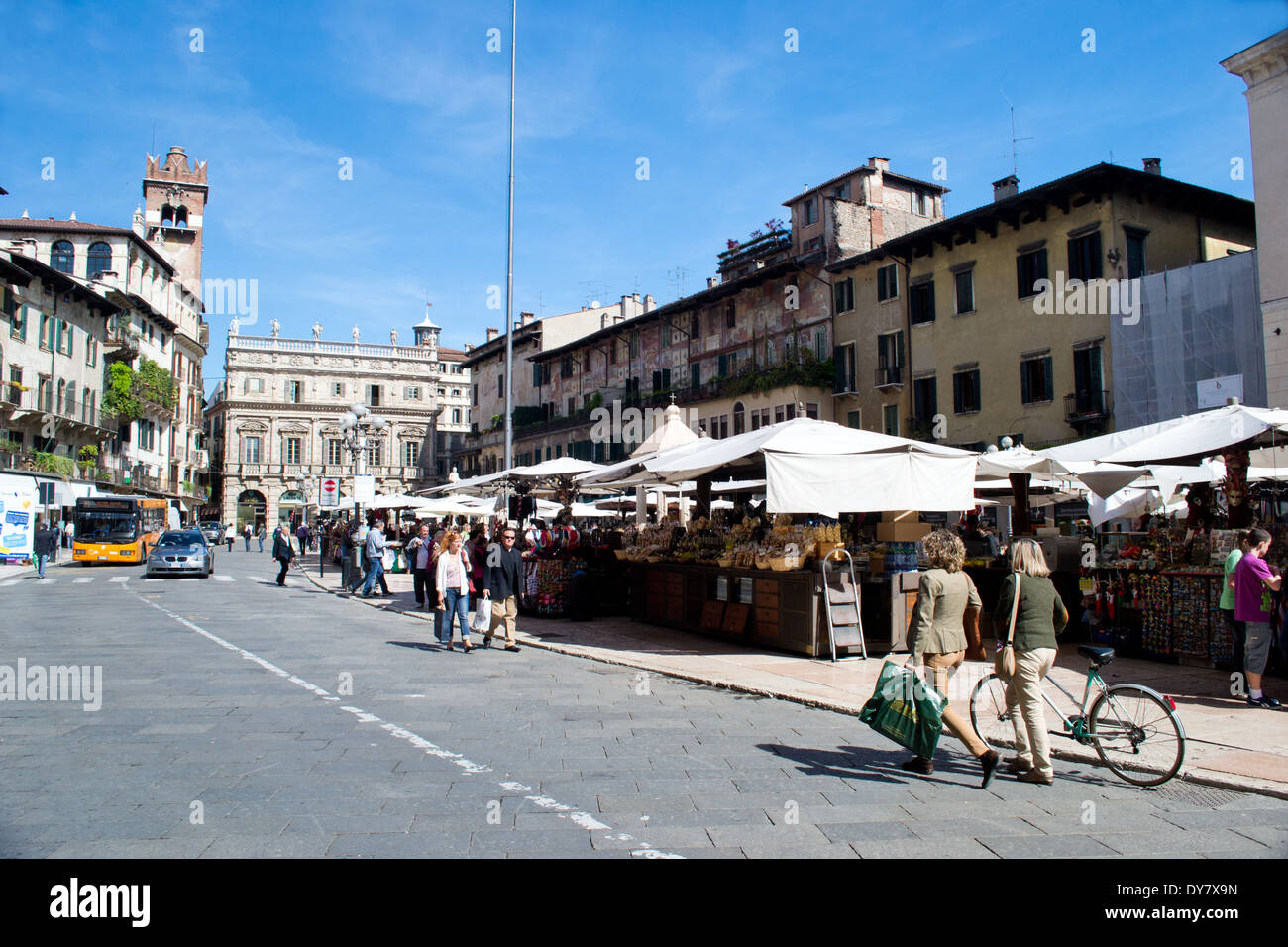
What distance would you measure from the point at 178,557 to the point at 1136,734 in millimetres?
28733

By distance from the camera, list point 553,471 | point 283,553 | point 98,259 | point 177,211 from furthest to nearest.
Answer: point 177,211
point 98,259
point 283,553
point 553,471

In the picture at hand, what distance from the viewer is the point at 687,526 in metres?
14.6

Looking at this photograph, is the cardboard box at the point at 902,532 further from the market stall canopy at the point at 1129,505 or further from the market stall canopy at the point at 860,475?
the market stall canopy at the point at 1129,505

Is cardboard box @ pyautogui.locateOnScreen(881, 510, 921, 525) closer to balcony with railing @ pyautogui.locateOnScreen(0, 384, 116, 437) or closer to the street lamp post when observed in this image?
the street lamp post

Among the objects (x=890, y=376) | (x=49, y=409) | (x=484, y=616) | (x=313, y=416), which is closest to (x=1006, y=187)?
(x=890, y=376)

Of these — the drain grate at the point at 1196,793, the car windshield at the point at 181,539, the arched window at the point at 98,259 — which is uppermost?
the arched window at the point at 98,259

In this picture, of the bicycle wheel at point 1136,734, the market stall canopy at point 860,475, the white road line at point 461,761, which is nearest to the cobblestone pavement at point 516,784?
the white road line at point 461,761

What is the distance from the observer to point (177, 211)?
7306 centimetres

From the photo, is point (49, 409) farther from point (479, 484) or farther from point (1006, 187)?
point (1006, 187)

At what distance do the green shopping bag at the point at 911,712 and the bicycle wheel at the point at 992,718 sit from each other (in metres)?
0.52

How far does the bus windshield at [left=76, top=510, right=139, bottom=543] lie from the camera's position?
112 ft

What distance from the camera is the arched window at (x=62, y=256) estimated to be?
2154 inches

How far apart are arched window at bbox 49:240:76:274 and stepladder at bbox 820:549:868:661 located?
5883cm
